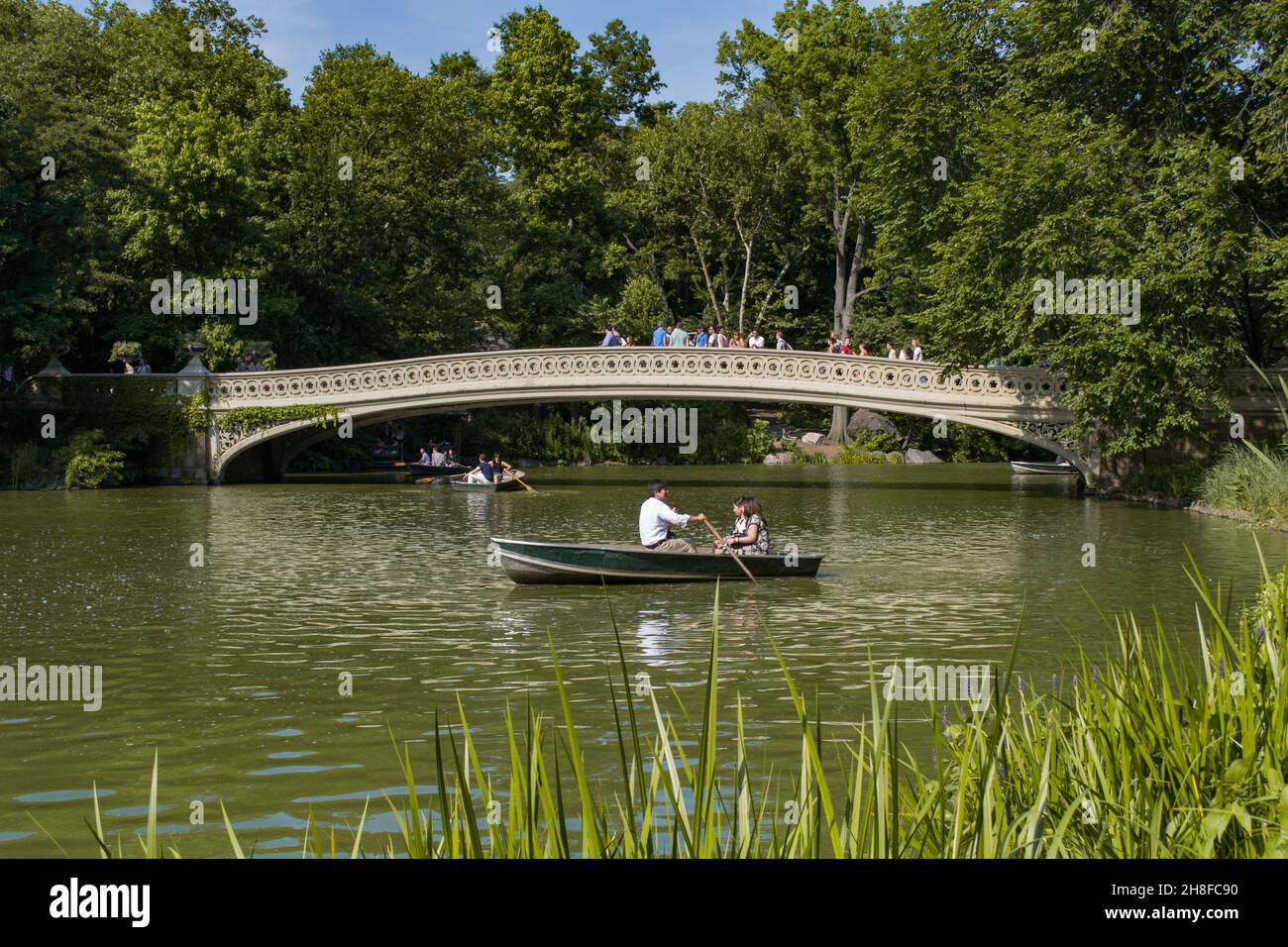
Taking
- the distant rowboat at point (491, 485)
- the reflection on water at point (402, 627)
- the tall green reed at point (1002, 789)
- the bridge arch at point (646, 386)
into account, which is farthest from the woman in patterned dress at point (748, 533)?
the distant rowboat at point (491, 485)

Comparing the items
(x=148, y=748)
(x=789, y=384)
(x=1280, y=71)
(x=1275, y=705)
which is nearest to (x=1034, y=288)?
(x=1280, y=71)

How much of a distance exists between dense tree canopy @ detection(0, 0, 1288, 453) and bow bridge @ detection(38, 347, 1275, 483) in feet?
5.66

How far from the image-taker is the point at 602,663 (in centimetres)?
1054

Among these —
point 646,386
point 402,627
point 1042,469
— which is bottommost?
point 402,627

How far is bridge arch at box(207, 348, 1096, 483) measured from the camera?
29922 millimetres

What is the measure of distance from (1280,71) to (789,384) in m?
12.3

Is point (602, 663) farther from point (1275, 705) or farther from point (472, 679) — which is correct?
point (1275, 705)

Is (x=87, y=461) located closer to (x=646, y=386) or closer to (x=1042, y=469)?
(x=646, y=386)

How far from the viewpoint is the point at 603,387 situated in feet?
108

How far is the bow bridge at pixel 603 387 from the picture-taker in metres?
30.0

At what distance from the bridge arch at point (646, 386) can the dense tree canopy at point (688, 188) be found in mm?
1720

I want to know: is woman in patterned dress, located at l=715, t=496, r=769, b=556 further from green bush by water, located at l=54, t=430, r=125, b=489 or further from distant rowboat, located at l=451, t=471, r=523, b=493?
green bush by water, located at l=54, t=430, r=125, b=489

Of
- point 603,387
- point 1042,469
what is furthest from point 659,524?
point 1042,469

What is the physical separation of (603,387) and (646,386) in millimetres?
1079
